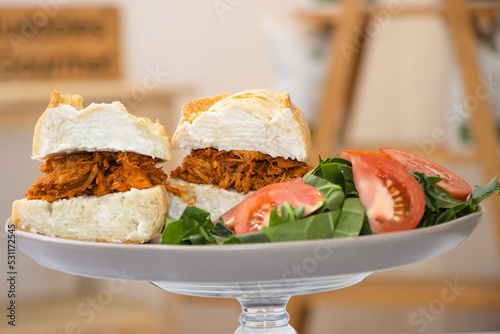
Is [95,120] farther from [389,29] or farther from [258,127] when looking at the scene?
[389,29]

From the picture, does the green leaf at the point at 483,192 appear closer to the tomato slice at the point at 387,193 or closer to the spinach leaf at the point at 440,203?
the spinach leaf at the point at 440,203

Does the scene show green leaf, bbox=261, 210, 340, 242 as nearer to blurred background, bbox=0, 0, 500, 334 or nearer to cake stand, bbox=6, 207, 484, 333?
cake stand, bbox=6, 207, 484, 333

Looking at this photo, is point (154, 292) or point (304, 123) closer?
point (304, 123)

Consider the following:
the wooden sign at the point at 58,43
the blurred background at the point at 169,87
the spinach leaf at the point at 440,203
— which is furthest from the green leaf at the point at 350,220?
the wooden sign at the point at 58,43

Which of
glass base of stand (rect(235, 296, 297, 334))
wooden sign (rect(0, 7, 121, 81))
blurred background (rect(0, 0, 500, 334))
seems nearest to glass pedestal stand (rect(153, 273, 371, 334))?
glass base of stand (rect(235, 296, 297, 334))

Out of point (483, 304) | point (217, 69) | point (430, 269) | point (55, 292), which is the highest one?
point (217, 69)

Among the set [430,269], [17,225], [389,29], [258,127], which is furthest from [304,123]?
[430,269]
